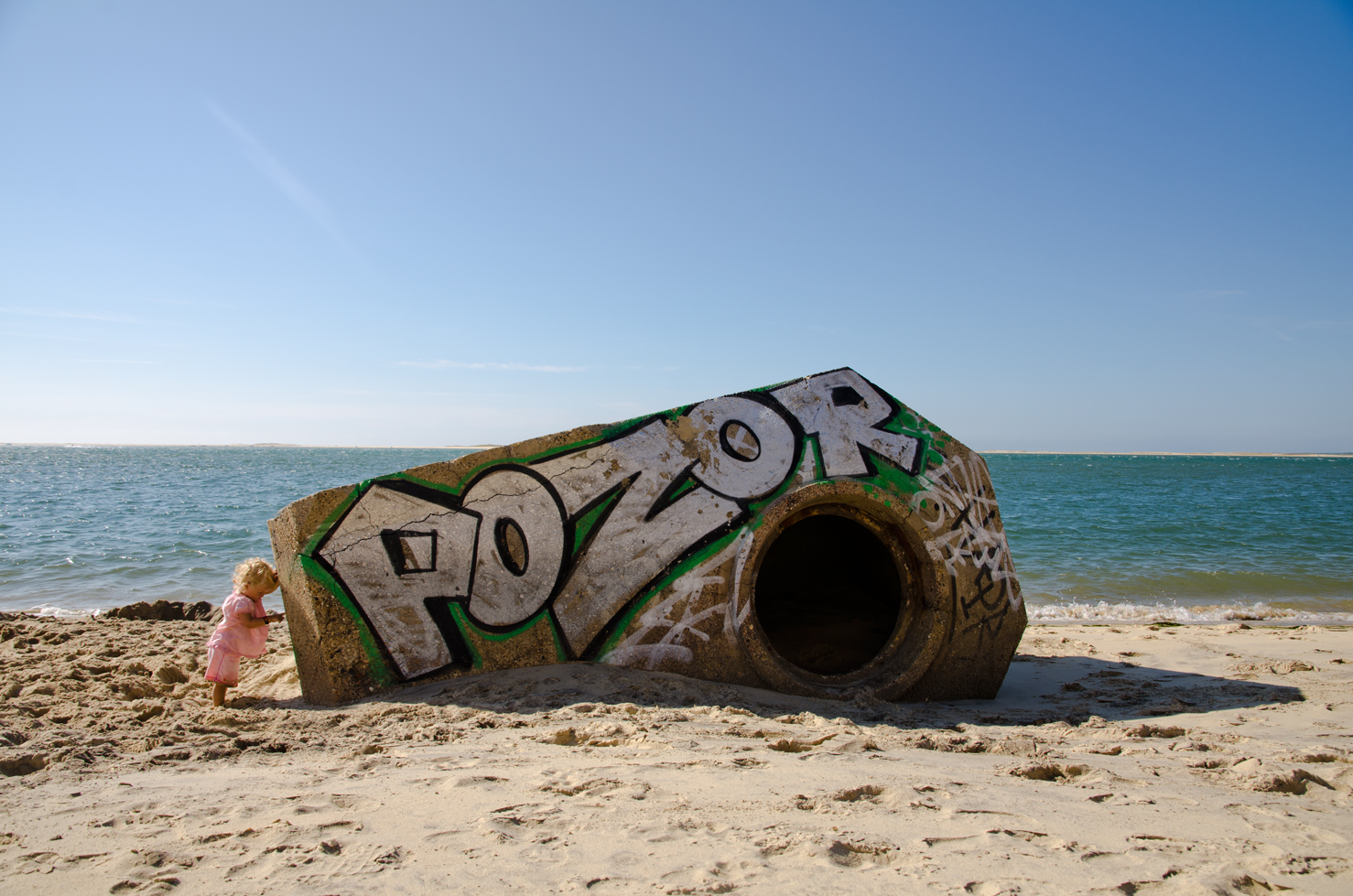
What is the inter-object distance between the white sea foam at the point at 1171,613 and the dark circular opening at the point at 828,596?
156 inches

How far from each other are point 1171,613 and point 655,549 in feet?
28.8

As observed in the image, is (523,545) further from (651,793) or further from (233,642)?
(651,793)

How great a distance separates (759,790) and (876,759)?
0.71 m

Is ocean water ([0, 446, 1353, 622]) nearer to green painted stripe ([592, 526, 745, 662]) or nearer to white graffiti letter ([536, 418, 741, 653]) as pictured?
green painted stripe ([592, 526, 745, 662])

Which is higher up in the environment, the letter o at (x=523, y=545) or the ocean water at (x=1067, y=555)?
the letter o at (x=523, y=545)

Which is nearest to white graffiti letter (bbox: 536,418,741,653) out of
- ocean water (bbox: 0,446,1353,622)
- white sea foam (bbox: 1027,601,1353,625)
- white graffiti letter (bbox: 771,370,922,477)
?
white graffiti letter (bbox: 771,370,922,477)

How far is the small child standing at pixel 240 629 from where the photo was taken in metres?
4.20

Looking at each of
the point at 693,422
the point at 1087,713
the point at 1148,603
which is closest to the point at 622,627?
the point at 693,422

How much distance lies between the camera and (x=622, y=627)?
4375mm

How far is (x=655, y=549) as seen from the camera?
445 cm

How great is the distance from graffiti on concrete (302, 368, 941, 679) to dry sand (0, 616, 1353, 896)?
318 millimetres

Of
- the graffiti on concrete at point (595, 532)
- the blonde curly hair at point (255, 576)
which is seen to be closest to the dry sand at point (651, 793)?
the graffiti on concrete at point (595, 532)

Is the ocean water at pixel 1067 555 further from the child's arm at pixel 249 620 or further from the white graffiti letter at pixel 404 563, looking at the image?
the white graffiti letter at pixel 404 563

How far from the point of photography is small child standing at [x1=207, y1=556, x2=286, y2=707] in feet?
13.8
